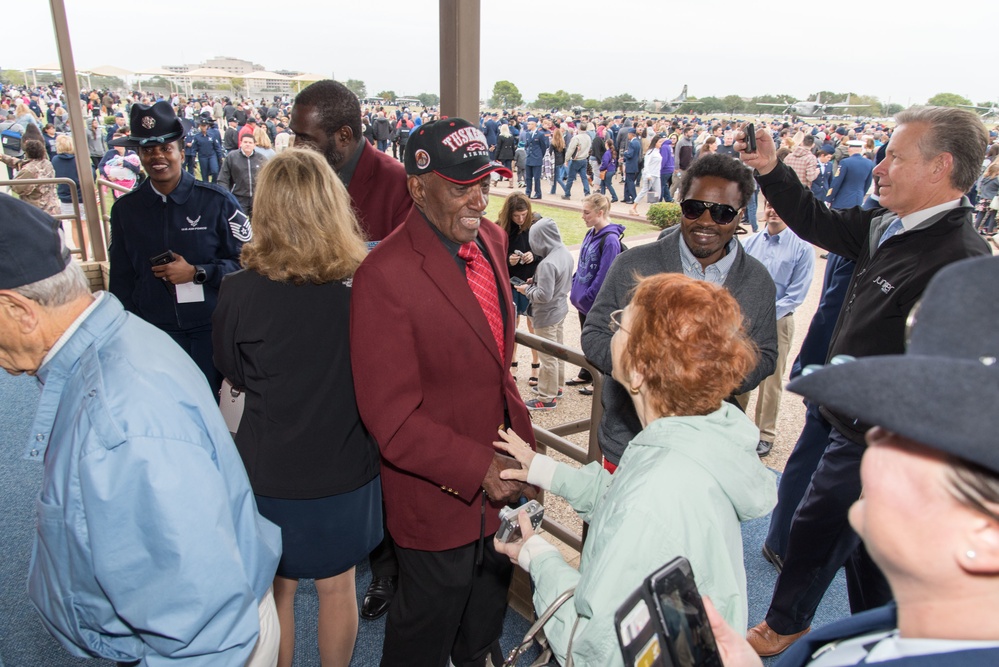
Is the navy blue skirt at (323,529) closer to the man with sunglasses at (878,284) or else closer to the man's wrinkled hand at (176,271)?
the man's wrinkled hand at (176,271)

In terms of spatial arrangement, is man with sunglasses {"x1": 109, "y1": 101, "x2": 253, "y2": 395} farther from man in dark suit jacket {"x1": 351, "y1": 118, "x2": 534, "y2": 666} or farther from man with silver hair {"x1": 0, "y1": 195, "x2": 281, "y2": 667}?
man with silver hair {"x1": 0, "y1": 195, "x2": 281, "y2": 667}

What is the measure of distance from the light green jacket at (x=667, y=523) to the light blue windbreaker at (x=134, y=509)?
76cm

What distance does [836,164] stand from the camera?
55.7ft

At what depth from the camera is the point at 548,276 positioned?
18.7 feet

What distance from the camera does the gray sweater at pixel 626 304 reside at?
2.38m

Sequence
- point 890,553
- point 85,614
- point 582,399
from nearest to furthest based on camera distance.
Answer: point 890,553 < point 85,614 < point 582,399

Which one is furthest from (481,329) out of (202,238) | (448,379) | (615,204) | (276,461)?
(615,204)

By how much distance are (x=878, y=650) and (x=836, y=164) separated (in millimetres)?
18782

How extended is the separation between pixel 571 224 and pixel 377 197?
40.1 ft

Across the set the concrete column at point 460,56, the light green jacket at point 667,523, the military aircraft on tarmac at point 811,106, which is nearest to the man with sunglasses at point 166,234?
the concrete column at point 460,56

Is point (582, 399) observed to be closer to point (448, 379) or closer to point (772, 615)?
point (772, 615)

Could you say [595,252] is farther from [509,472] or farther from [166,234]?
[509,472]

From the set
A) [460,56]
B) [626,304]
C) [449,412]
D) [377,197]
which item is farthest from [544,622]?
[460,56]

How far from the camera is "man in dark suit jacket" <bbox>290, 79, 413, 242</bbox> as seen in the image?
9.61ft
